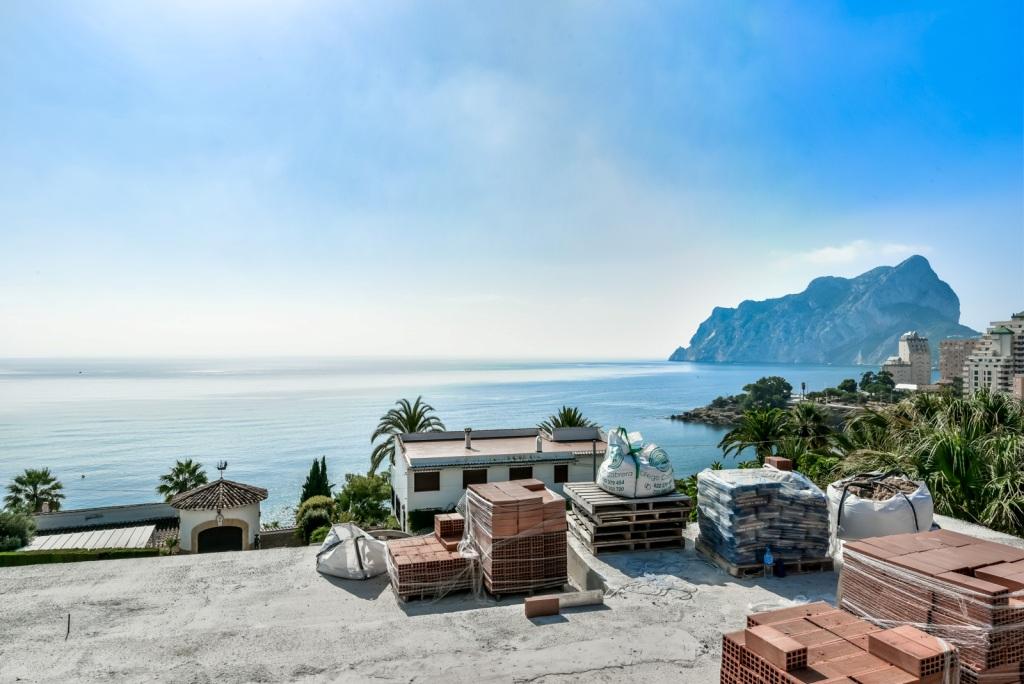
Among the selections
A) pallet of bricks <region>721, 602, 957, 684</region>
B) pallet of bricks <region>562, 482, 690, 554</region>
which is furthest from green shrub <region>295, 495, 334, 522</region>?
pallet of bricks <region>721, 602, 957, 684</region>

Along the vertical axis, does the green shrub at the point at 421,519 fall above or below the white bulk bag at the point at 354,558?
below

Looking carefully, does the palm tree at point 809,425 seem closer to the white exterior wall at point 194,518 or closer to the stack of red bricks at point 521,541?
the stack of red bricks at point 521,541

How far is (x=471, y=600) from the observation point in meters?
9.90

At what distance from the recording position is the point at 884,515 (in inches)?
395

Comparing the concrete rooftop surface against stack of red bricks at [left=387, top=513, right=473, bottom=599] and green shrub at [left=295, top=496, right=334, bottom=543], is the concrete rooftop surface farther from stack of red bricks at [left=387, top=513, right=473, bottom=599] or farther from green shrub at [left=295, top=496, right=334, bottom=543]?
green shrub at [left=295, top=496, right=334, bottom=543]

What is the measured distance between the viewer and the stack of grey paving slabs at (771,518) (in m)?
10.1

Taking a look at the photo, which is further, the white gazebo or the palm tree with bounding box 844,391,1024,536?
the white gazebo

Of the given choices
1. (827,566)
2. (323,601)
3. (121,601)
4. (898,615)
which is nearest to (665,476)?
(827,566)

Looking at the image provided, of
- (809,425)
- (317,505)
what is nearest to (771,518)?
(317,505)

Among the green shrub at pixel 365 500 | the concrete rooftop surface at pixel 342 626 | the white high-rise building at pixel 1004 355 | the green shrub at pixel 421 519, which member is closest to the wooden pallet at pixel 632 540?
the concrete rooftop surface at pixel 342 626

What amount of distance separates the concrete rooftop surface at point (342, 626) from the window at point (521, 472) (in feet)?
42.6

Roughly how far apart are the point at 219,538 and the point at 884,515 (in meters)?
23.2

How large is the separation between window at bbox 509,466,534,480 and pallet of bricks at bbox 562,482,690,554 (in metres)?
12.2

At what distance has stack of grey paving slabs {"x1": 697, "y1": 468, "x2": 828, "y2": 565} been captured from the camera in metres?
10.1
